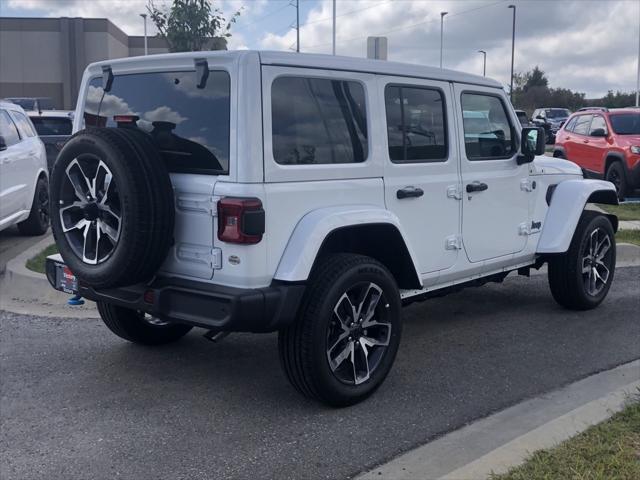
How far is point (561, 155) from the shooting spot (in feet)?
53.6

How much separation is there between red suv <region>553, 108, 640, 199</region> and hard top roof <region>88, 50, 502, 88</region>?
9360mm

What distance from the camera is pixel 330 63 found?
172 inches

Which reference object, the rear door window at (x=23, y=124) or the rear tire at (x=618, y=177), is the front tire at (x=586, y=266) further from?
the rear tire at (x=618, y=177)

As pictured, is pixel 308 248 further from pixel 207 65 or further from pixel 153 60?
pixel 153 60

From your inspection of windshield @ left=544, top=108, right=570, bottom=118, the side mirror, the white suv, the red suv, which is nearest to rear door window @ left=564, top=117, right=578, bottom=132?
the red suv

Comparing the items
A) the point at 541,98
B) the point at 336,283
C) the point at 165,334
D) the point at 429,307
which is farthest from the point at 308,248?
the point at 541,98

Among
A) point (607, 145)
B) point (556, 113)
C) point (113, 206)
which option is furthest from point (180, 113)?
point (556, 113)

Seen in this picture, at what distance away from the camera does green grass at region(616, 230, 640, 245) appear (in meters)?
9.56

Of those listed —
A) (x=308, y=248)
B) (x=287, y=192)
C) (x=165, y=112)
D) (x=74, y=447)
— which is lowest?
(x=74, y=447)

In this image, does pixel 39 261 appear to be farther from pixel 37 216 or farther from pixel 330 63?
pixel 330 63

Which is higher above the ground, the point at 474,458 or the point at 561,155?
the point at 561,155

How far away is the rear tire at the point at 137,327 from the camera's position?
5277mm

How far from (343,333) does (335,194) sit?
2.66 ft

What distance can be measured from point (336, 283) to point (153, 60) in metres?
1.71
